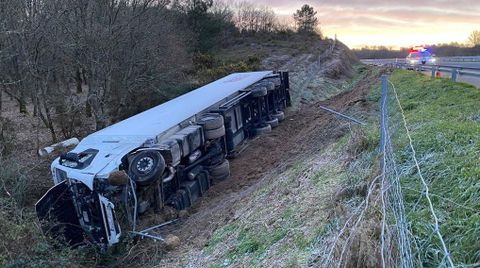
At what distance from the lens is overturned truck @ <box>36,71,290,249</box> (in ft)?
21.0

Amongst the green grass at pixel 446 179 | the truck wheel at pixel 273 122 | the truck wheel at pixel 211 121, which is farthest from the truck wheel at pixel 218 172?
the truck wheel at pixel 273 122

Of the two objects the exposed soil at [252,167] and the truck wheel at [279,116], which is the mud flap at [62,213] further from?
the truck wheel at [279,116]

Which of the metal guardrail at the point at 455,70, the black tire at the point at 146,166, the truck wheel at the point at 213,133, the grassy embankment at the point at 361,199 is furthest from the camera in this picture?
the metal guardrail at the point at 455,70

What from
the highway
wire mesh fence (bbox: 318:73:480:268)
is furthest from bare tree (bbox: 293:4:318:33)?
wire mesh fence (bbox: 318:73:480:268)

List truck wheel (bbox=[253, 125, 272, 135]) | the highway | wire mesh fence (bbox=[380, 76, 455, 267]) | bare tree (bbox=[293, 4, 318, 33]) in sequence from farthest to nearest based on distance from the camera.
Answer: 1. bare tree (bbox=[293, 4, 318, 33])
2. truck wheel (bbox=[253, 125, 272, 135])
3. the highway
4. wire mesh fence (bbox=[380, 76, 455, 267])

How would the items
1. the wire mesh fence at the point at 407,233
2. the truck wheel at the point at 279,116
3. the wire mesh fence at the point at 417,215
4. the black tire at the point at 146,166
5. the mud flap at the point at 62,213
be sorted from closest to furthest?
the wire mesh fence at the point at 407,233 < the wire mesh fence at the point at 417,215 < the mud flap at the point at 62,213 < the black tire at the point at 146,166 < the truck wheel at the point at 279,116

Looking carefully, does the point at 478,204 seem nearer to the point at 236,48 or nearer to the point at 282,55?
the point at 282,55

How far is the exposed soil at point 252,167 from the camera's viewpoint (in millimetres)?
6551

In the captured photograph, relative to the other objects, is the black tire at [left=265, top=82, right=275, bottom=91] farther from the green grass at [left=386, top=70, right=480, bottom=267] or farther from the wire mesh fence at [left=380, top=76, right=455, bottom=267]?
the wire mesh fence at [left=380, top=76, right=455, bottom=267]

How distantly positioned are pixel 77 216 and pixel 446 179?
532cm

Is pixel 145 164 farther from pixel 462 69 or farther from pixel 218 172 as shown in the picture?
pixel 462 69

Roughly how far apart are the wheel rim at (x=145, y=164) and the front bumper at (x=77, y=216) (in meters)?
0.73

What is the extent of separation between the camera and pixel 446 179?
3.83 m

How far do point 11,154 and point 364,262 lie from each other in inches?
479
